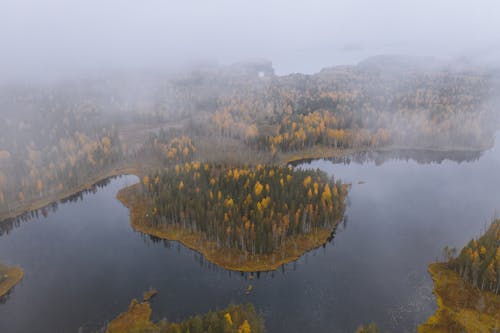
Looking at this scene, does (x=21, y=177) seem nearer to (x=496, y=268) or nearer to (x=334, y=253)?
(x=334, y=253)

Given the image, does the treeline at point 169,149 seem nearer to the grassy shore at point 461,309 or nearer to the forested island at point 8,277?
the forested island at point 8,277

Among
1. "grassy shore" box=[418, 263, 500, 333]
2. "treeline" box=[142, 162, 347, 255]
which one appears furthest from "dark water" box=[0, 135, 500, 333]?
Result: "treeline" box=[142, 162, 347, 255]

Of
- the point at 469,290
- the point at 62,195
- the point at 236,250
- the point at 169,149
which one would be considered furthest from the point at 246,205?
the point at 169,149

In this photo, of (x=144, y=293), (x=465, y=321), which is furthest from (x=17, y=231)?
(x=465, y=321)

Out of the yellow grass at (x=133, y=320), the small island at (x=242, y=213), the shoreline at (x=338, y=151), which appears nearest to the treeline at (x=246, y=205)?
the small island at (x=242, y=213)

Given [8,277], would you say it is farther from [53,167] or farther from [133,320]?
[53,167]

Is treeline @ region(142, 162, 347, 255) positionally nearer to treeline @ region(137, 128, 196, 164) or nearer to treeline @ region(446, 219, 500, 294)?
treeline @ region(446, 219, 500, 294)
